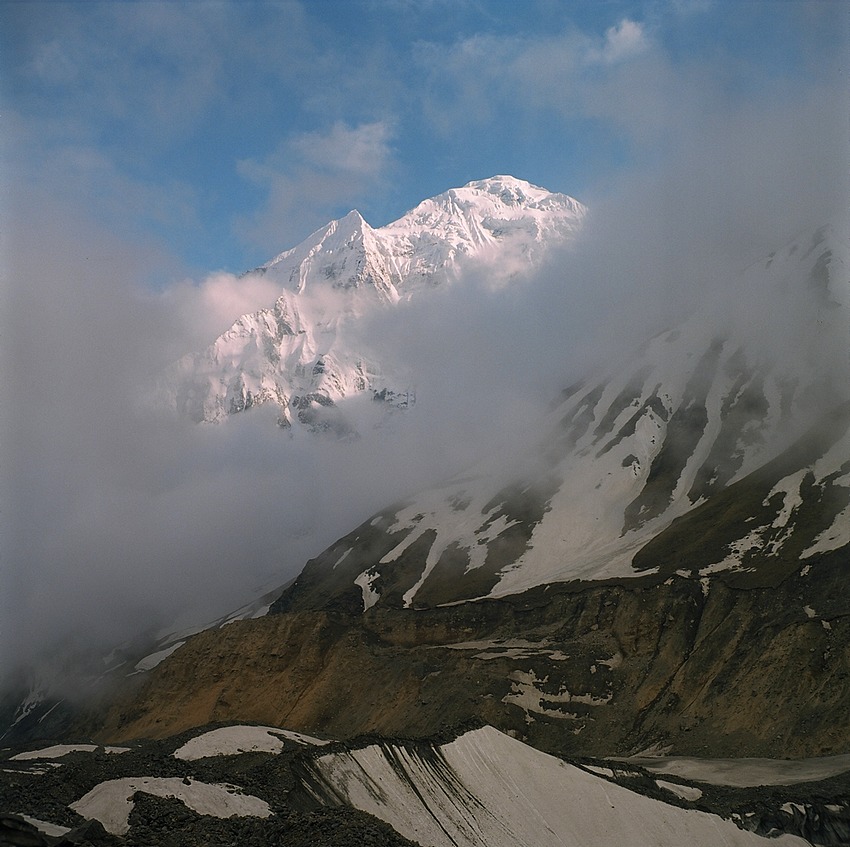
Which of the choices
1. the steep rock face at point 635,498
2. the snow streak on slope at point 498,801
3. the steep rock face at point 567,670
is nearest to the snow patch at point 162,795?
the snow streak on slope at point 498,801

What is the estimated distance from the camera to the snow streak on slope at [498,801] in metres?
37.8

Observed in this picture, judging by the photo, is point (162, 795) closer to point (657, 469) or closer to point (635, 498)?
point (635, 498)

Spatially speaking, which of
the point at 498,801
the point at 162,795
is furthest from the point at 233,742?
the point at 498,801

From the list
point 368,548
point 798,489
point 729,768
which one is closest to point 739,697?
point 729,768

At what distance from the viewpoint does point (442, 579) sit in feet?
428

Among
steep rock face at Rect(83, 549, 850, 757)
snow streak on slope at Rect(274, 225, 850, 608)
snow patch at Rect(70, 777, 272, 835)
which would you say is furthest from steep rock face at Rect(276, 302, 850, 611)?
snow patch at Rect(70, 777, 272, 835)

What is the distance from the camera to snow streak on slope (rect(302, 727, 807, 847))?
37.8 metres

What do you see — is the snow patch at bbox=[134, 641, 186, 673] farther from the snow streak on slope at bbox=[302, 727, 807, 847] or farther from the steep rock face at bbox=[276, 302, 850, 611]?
the snow streak on slope at bbox=[302, 727, 807, 847]

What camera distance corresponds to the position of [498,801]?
40719 mm

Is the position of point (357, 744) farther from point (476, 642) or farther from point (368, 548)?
point (368, 548)

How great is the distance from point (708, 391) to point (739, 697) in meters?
108

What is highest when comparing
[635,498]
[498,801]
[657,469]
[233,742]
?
[233,742]

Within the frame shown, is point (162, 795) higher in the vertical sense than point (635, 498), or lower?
higher

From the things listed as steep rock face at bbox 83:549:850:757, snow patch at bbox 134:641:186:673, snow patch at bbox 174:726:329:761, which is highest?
snow patch at bbox 134:641:186:673
